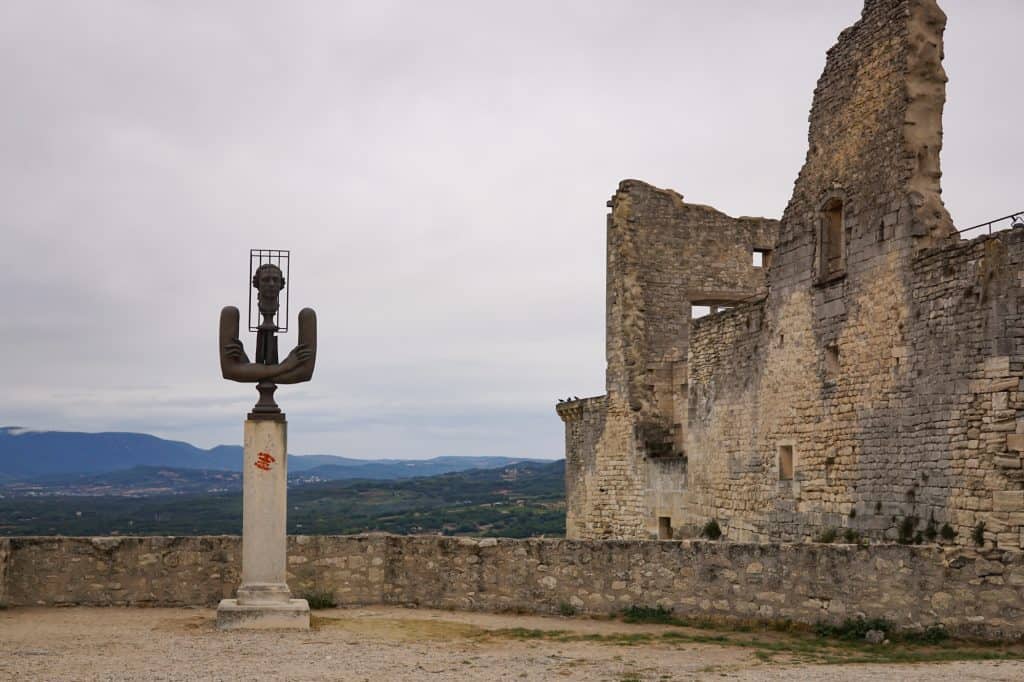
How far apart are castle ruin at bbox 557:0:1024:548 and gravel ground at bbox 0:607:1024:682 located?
4.45m

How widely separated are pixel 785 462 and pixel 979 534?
209 inches

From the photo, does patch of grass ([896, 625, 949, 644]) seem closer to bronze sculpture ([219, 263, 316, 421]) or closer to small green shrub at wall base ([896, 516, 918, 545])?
small green shrub at wall base ([896, 516, 918, 545])

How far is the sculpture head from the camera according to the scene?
13.2 m

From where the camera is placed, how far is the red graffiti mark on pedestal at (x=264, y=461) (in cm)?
1270

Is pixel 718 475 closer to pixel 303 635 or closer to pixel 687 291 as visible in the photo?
pixel 687 291

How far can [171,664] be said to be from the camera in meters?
10.1

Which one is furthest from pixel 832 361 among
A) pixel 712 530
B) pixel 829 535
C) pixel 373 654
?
pixel 373 654

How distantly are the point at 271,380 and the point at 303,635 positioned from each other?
2.80 m

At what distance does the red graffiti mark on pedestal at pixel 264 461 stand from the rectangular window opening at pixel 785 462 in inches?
362

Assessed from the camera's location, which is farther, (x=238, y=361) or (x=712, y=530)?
(x=712, y=530)

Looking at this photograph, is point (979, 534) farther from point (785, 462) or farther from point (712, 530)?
point (712, 530)

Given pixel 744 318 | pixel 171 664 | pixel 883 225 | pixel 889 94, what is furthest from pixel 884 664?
pixel 744 318

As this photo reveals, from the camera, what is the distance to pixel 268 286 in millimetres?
13227

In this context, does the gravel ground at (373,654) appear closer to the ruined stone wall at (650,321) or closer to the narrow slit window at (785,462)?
the narrow slit window at (785,462)
